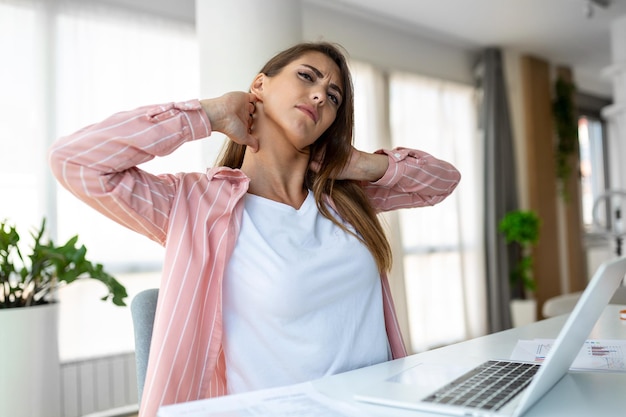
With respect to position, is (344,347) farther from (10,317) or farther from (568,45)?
(568,45)

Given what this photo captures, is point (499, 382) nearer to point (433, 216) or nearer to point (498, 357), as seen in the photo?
point (498, 357)

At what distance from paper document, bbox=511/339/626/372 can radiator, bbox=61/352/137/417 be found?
2.74 meters

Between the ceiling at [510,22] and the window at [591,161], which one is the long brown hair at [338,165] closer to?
the ceiling at [510,22]

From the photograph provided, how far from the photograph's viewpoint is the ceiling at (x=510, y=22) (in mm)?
4723

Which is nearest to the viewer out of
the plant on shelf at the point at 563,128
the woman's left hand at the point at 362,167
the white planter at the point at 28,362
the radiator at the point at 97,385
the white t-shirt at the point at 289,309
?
the white t-shirt at the point at 289,309

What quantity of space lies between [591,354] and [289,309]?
59 centimetres

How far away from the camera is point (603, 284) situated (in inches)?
33.4

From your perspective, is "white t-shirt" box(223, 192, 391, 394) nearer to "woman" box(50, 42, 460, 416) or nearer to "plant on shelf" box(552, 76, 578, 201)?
"woman" box(50, 42, 460, 416)

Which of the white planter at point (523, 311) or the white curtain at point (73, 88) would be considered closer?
the white curtain at point (73, 88)

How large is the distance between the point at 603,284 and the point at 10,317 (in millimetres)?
1698

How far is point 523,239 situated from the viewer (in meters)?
5.36

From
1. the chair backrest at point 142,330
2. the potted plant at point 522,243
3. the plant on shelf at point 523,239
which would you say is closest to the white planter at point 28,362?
the chair backrest at point 142,330

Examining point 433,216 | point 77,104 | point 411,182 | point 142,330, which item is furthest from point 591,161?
point 142,330

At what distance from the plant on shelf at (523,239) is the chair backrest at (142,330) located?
4554 millimetres
